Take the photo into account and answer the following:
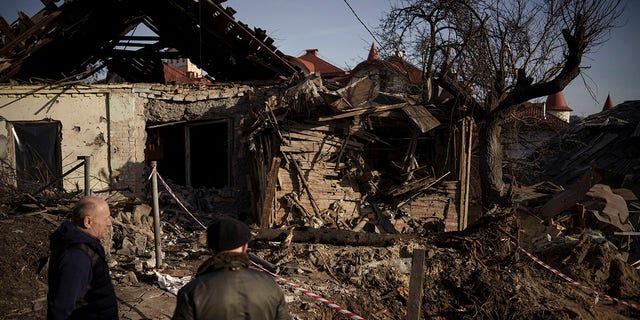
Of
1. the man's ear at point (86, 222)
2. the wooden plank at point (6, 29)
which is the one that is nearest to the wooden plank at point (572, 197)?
the man's ear at point (86, 222)

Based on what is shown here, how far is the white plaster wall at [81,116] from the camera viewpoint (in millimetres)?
10844

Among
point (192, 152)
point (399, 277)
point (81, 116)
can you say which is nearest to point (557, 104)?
point (192, 152)

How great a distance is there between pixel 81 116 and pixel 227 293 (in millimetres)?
10603

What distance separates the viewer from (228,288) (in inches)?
90.3

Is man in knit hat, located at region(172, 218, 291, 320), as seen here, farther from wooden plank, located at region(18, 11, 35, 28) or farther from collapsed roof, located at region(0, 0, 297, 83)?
wooden plank, located at region(18, 11, 35, 28)

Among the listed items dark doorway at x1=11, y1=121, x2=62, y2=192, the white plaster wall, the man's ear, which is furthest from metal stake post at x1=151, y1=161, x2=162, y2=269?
dark doorway at x1=11, y1=121, x2=62, y2=192

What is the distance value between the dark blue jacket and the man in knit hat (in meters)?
0.81

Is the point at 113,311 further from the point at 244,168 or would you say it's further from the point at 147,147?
the point at 147,147

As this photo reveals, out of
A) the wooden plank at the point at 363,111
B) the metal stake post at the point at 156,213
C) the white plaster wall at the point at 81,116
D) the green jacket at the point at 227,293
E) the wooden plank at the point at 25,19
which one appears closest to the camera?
the green jacket at the point at 227,293

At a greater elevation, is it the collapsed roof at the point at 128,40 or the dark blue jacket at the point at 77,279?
the collapsed roof at the point at 128,40

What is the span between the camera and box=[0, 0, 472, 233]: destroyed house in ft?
33.0

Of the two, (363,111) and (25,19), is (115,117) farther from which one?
(363,111)

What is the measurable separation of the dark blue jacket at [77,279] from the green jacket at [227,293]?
0.79 meters

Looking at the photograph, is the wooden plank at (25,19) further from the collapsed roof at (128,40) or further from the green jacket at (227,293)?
the green jacket at (227,293)
